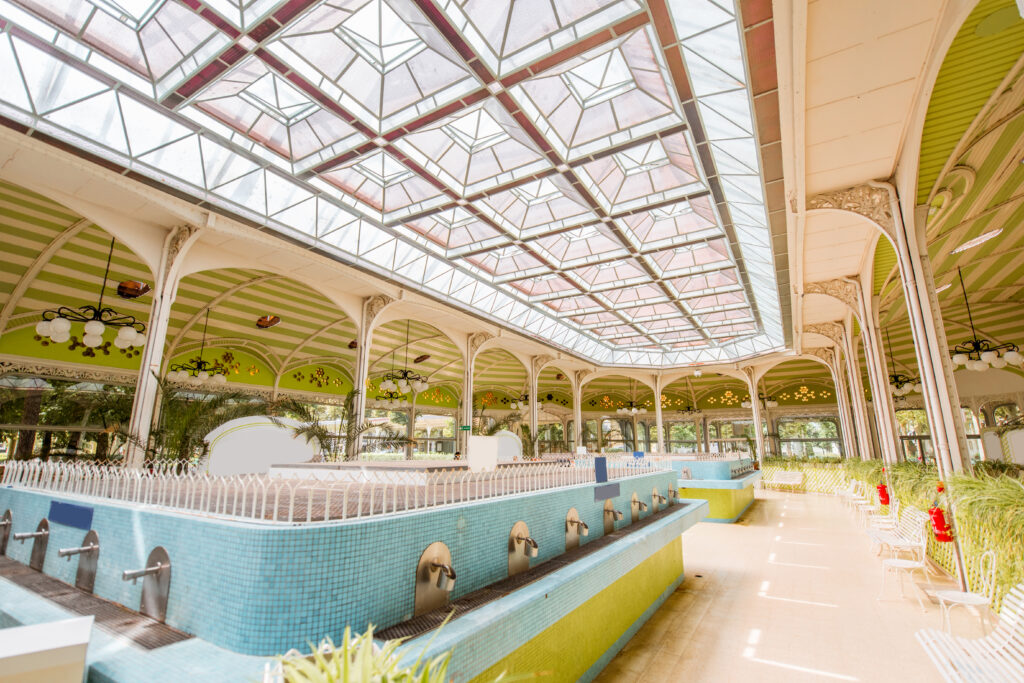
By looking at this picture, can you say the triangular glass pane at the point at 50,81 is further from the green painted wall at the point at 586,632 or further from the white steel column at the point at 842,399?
the white steel column at the point at 842,399

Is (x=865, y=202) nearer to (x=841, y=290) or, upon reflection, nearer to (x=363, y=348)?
(x=841, y=290)

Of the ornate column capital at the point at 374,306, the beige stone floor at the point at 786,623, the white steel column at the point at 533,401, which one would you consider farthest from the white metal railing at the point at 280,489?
the white steel column at the point at 533,401

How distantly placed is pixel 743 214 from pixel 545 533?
330 inches

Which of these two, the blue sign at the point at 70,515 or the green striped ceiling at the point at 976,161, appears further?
the green striped ceiling at the point at 976,161

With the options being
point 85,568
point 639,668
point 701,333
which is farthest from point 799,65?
point 701,333

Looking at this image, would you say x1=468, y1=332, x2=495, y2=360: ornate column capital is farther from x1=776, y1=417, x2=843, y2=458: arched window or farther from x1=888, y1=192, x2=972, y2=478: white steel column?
x1=776, y1=417, x2=843, y2=458: arched window

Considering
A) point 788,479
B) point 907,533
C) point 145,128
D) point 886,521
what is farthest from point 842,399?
point 145,128

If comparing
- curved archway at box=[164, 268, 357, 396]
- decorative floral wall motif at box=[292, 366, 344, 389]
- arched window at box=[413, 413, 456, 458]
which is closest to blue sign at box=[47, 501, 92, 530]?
curved archway at box=[164, 268, 357, 396]

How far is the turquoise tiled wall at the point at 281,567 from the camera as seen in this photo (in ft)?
8.37

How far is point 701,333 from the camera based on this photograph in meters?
21.7

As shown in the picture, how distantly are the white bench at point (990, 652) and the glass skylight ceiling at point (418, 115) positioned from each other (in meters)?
6.09

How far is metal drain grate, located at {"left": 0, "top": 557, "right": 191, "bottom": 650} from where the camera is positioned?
109 inches

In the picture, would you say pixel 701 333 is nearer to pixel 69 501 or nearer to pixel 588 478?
pixel 588 478

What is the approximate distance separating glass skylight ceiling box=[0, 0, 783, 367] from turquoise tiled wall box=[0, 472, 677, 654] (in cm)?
577
